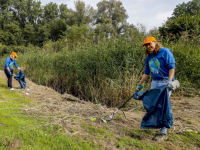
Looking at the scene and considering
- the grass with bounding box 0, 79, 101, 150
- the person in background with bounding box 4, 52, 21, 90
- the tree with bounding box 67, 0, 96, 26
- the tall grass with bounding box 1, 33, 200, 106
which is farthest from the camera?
the tree with bounding box 67, 0, 96, 26

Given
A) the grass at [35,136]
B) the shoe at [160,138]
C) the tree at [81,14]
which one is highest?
the tree at [81,14]

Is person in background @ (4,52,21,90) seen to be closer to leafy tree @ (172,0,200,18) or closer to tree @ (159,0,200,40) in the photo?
tree @ (159,0,200,40)

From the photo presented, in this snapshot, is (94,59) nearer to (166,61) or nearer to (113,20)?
(166,61)

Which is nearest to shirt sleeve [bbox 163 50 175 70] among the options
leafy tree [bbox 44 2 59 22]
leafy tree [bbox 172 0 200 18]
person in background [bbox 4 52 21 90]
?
person in background [bbox 4 52 21 90]

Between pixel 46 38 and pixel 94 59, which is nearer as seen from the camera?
pixel 94 59

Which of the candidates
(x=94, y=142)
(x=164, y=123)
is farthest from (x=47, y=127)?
(x=164, y=123)

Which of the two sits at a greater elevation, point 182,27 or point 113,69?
point 182,27

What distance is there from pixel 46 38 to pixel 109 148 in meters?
29.8

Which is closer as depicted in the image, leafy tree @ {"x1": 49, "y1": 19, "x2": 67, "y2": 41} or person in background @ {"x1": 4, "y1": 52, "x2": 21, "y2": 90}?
person in background @ {"x1": 4, "y1": 52, "x2": 21, "y2": 90}

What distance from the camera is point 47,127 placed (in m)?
2.71

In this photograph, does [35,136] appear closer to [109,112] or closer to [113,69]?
[109,112]

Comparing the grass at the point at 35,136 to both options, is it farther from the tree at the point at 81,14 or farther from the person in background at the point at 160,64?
the tree at the point at 81,14

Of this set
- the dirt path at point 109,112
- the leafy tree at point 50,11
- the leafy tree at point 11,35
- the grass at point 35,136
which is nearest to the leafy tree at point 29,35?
the leafy tree at point 11,35

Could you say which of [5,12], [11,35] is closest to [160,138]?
[11,35]
